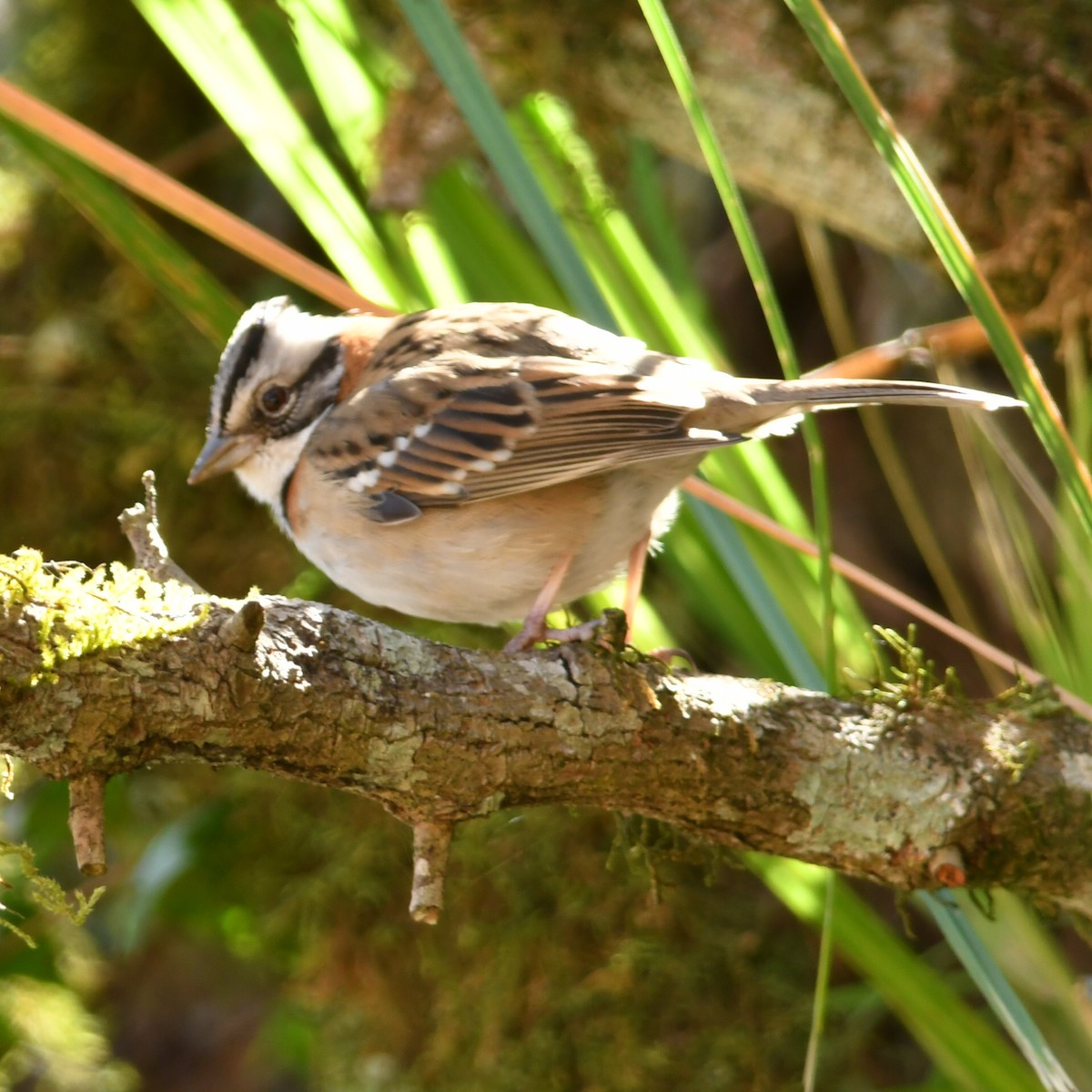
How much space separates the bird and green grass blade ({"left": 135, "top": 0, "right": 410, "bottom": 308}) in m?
0.23

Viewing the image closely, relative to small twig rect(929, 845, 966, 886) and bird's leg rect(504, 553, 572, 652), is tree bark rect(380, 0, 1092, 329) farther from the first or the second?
small twig rect(929, 845, 966, 886)

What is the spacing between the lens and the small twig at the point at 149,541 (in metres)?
1.85

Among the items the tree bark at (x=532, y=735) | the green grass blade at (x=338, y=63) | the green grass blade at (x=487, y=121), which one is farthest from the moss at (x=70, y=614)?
the green grass blade at (x=338, y=63)

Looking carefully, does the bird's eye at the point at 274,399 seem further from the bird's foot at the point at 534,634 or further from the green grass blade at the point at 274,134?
the bird's foot at the point at 534,634

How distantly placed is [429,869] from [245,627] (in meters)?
0.44

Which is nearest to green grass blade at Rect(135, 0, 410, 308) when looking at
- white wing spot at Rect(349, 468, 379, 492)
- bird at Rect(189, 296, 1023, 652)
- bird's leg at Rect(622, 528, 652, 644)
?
bird at Rect(189, 296, 1023, 652)

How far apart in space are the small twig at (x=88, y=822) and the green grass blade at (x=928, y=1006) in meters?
1.19

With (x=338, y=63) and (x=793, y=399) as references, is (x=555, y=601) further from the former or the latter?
(x=338, y=63)

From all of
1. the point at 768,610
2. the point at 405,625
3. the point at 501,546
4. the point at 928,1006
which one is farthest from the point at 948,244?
the point at 405,625

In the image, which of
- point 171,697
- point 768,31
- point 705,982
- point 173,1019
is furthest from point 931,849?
point 173,1019

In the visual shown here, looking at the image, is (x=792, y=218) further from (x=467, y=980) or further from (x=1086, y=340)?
(x=467, y=980)

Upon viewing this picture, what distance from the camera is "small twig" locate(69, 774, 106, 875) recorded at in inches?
59.5

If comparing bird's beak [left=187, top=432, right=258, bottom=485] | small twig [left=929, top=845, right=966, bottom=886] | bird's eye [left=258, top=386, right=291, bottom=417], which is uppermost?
bird's eye [left=258, top=386, right=291, bottom=417]

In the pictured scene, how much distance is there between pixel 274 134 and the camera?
8.55 ft
